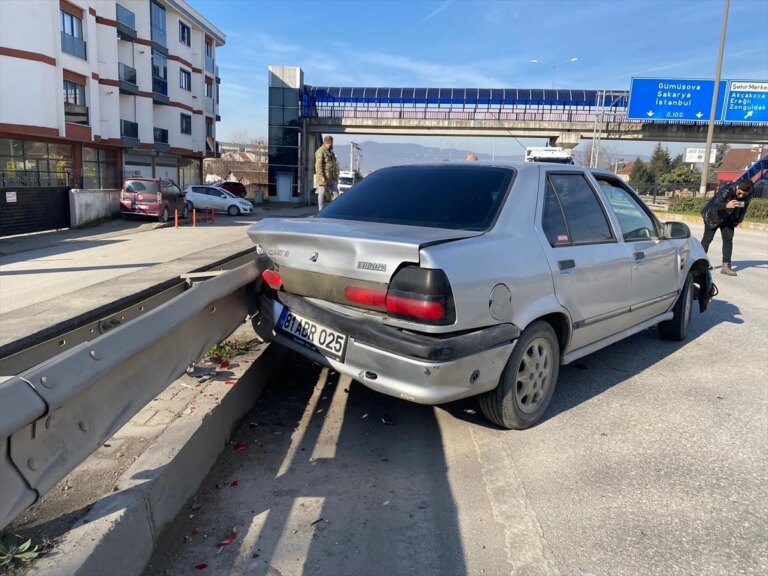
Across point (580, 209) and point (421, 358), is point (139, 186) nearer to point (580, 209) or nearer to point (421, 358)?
point (580, 209)

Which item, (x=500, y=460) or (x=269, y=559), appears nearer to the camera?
(x=269, y=559)

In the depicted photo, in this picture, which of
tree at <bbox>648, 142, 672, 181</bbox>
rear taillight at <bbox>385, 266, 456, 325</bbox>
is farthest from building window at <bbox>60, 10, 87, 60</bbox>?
tree at <bbox>648, 142, 672, 181</bbox>

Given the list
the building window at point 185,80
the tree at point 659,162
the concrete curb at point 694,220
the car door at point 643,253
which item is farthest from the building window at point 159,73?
the tree at point 659,162

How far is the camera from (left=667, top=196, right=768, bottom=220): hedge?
27.7 metres

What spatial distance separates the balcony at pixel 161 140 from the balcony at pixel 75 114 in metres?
10.4

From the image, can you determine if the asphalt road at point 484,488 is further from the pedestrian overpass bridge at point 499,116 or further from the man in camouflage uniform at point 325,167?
the pedestrian overpass bridge at point 499,116

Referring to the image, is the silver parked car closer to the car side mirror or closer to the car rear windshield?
the car rear windshield

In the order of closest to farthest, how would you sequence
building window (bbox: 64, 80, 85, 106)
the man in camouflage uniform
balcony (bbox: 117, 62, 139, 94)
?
the man in camouflage uniform → building window (bbox: 64, 80, 85, 106) → balcony (bbox: 117, 62, 139, 94)

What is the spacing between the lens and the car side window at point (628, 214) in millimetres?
4786

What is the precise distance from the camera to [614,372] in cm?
507

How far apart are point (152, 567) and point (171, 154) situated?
45.8 metres

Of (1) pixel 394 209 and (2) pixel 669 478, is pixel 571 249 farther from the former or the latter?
(2) pixel 669 478

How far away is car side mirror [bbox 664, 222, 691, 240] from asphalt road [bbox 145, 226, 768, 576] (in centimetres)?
143

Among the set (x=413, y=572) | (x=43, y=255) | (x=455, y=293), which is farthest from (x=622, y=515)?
(x=43, y=255)
